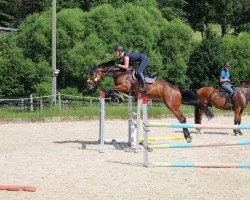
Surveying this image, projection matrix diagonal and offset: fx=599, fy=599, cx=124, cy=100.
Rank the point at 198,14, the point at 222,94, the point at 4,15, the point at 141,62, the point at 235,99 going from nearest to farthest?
1. the point at 141,62
2. the point at 235,99
3. the point at 222,94
4. the point at 4,15
5. the point at 198,14

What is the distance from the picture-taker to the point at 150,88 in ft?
49.3

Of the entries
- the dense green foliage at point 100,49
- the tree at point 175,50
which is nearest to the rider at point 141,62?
the dense green foliage at point 100,49

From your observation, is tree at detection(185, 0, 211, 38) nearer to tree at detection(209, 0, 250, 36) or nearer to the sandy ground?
tree at detection(209, 0, 250, 36)

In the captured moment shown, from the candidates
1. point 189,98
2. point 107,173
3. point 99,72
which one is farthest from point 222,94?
point 107,173

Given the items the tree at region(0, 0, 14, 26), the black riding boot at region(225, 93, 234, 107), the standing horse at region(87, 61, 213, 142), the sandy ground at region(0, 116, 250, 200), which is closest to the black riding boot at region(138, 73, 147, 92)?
the standing horse at region(87, 61, 213, 142)

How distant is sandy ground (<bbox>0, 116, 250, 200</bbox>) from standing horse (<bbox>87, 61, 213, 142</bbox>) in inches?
47.5

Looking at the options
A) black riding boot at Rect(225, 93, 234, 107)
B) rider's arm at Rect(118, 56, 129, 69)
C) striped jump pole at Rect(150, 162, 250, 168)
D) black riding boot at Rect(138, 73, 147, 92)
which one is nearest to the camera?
striped jump pole at Rect(150, 162, 250, 168)

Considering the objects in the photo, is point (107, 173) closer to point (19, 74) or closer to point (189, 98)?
point (189, 98)

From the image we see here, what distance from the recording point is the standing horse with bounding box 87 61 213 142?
47.9 ft

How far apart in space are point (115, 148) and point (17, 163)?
125 inches

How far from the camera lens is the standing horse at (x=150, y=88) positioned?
1460 cm

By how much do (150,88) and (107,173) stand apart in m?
4.66

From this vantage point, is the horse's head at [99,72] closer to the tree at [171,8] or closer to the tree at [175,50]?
the tree at [175,50]

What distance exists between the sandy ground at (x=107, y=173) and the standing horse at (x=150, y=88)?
1205 mm
